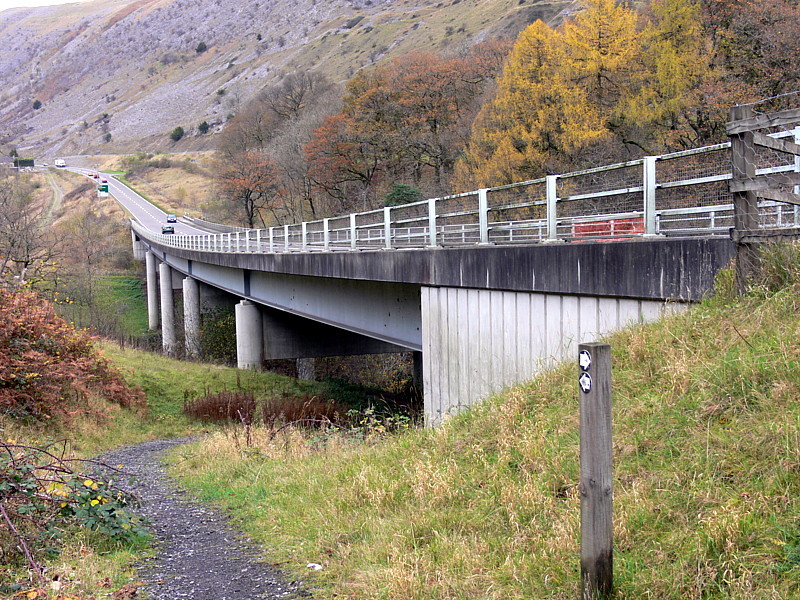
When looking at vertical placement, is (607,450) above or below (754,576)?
above

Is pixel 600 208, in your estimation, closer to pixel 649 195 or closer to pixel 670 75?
pixel 649 195

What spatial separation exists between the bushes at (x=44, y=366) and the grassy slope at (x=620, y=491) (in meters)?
8.51

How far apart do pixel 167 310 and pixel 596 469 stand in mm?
47674

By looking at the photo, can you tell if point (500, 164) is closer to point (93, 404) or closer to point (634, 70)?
point (634, 70)

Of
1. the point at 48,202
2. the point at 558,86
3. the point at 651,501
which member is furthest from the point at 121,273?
the point at 651,501

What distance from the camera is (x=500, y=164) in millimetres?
31344

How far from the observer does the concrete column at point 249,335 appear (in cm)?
2828

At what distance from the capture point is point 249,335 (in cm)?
2830

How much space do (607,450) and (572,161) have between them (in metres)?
27.4

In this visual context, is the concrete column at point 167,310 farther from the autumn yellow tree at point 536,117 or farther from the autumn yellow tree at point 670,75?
the autumn yellow tree at point 670,75

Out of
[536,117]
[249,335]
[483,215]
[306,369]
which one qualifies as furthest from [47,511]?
[536,117]

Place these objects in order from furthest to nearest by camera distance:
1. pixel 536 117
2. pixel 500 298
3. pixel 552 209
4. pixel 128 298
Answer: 1. pixel 128 298
2. pixel 536 117
3. pixel 500 298
4. pixel 552 209

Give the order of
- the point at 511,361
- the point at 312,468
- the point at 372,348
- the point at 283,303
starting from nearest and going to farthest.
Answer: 1. the point at 312,468
2. the point at 511,361
3. the point at 283,303
4. the point at 372,348

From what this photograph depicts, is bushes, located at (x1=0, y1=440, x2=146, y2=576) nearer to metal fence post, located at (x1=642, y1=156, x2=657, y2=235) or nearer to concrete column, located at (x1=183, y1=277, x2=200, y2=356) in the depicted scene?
metal fence post, located at (x1=642, y1=156, x2=657, y2=235)
